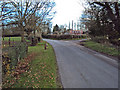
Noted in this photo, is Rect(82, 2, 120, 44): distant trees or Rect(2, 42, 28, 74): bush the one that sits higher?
Rect(82, 2, 120, 44): distant trees

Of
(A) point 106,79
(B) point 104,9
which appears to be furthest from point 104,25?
(A) point 106,79

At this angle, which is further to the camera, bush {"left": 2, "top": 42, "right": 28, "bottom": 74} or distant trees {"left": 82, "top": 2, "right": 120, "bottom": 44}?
distant trees {"left": 82, "top": 2, "right": 120, "bottom": 44}

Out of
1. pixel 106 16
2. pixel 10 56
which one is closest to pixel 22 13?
pixel 10 56

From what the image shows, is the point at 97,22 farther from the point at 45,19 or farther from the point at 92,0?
the point at 45,19

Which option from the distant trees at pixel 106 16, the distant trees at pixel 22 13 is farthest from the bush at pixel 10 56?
the distant trees at pixel 106 16

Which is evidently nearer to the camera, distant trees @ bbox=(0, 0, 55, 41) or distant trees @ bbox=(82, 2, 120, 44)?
distant trees @ bbox=(0, 0, 55, 41)

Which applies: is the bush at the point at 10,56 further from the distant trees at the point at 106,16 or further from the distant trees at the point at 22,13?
the distant trees at the point at 106,16

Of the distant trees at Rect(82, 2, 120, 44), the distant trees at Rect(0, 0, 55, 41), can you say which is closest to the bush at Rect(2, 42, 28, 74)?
the distant trees at Rect(0, 0, 55, 41)

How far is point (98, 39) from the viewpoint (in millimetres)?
18453

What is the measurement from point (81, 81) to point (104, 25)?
35.8ft

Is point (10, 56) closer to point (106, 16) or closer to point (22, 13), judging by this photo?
point (22, 13)

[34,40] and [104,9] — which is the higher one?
[104,9]

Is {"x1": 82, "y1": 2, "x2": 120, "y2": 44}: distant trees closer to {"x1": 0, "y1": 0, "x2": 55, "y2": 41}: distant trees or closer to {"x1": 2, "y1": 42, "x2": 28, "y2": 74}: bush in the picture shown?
{"x1": 0, "y1": 0, "x2": 55, "y2": 41}: distant trees

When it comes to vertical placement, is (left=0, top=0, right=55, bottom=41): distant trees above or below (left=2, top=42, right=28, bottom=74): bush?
above
